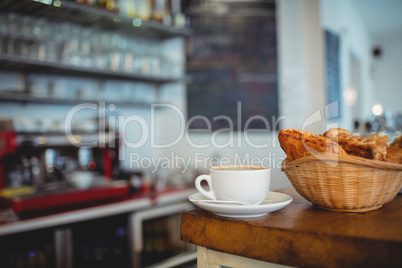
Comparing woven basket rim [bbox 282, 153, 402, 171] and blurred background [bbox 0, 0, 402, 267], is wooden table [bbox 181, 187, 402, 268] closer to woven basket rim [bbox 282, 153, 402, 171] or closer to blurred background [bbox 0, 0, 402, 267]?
woven basket rim [bbox 282, 153, 402, 171]

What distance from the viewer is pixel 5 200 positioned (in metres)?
1.84

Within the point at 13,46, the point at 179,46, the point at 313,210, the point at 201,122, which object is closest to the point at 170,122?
the point at 201,122

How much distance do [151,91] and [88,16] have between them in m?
1.00

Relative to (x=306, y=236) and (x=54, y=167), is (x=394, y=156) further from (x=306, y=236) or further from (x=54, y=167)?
(x=54, y=167)

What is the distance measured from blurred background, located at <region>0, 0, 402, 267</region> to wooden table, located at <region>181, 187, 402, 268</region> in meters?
1.44

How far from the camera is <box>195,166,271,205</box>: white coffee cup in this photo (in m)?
0.71

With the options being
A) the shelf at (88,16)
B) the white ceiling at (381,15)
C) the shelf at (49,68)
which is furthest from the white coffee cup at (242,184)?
the white ceiling at (381,15)

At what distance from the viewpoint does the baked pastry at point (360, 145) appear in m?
0.72

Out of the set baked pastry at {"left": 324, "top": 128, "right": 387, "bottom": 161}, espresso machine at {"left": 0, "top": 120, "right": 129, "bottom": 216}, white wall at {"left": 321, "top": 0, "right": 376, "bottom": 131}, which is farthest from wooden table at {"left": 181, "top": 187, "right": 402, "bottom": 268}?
white wall at {"left": 321, "top": 0, "right": 376, "bottom": 131}

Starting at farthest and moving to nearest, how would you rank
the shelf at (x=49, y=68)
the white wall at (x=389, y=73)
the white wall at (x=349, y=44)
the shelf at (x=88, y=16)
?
1. the white wall at (x=389, y=73)
2. the white wall at (x=349, y=44)
3. the shelf at (x=88, y=16)
4. the shelf at (x=49, y=68)

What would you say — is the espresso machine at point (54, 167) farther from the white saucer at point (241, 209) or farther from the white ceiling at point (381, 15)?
the white ceiling at point (381, 15)

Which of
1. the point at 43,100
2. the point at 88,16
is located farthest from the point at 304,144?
the point at 88,16

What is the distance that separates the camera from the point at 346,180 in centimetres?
68

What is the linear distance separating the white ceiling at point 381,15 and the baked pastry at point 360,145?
5204 millimetres
